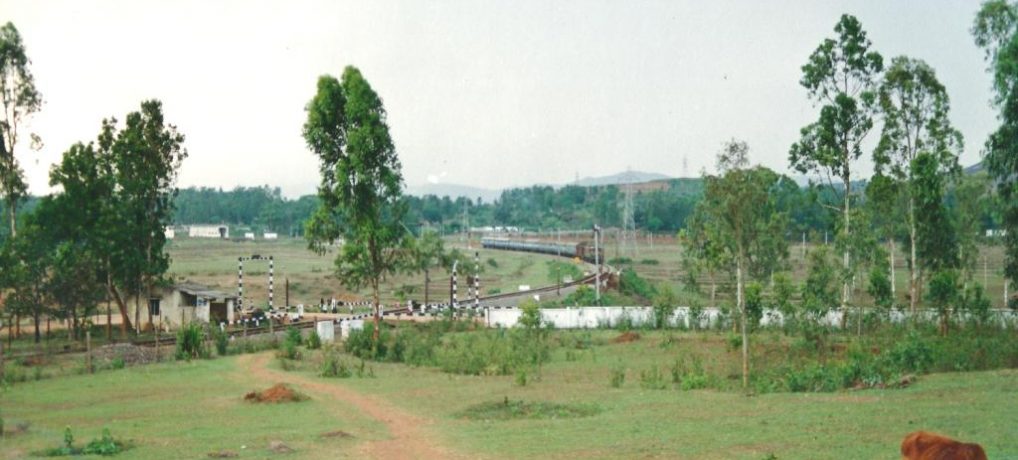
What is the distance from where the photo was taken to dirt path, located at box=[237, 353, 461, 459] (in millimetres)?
16922

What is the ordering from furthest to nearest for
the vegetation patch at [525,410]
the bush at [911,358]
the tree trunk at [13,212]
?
the tree trunk at [13,212]
the bush at [911,358]
the vegetation patch at [525,410]

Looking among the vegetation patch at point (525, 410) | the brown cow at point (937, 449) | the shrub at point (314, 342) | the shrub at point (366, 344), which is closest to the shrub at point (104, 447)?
the vegetation patch at point (525, 410)

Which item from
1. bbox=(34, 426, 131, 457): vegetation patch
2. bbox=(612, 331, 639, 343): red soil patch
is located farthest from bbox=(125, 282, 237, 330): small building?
bbox=(34, 426, 131, 457): vegetation patch

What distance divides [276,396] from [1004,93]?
23437 millimetres

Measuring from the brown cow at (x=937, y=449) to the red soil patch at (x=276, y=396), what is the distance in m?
17.9

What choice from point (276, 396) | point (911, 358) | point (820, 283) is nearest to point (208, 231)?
point (820, 283)

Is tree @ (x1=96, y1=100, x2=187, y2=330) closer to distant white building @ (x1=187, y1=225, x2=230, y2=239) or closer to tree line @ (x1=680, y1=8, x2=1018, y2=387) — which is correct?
tree line @ (x1=680, y1=8, x2=1018, y2=387)

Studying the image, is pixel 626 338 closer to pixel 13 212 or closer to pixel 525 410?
pixel 525 410

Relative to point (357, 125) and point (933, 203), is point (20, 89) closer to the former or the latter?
point (357, 125)

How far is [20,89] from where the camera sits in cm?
4409

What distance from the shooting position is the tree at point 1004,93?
29219 mm

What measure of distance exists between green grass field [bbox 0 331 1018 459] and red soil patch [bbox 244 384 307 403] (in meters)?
0.43

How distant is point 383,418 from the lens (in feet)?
69.3

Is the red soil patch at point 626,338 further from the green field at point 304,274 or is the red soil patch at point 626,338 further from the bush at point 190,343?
the green field at point 304,274
